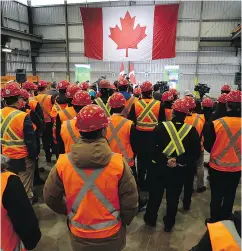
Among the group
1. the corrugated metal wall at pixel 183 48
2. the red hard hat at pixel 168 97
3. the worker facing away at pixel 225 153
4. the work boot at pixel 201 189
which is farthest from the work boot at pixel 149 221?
the corrugated metal wall at pixel 183 48

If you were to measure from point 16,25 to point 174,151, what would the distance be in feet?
60.4

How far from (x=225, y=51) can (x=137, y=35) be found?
259 inches

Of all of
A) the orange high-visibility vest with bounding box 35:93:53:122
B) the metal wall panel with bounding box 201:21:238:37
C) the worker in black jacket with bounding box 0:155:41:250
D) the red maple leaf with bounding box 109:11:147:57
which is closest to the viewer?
the worker in black jacket with bounding box 0:155:41:250

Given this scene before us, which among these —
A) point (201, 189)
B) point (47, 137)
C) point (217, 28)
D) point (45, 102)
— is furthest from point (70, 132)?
point (217, 28)

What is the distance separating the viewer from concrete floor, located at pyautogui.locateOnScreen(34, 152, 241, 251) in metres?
3.17

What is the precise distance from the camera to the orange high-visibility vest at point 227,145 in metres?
3.04

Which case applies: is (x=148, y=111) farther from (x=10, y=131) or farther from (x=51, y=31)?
(x=51, y=31)

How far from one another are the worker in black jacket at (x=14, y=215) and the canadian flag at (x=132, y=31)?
13.8 meters

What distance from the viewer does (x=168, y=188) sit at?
3.32 meters

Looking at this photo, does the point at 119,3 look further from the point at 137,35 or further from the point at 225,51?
the point at 225,51

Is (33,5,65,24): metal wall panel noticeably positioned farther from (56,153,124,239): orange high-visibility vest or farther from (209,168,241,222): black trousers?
(56,153,124,239): orange high-visibility vest

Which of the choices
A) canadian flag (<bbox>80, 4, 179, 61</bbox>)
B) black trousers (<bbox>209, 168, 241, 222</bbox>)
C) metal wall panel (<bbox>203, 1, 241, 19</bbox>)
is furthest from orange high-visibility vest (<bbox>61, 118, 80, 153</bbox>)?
metal wall panel (<bbox>203, 1, 241, 19</bbox>)

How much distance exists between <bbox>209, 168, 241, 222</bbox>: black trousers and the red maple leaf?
1245 centimetres

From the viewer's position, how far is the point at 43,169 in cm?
557
